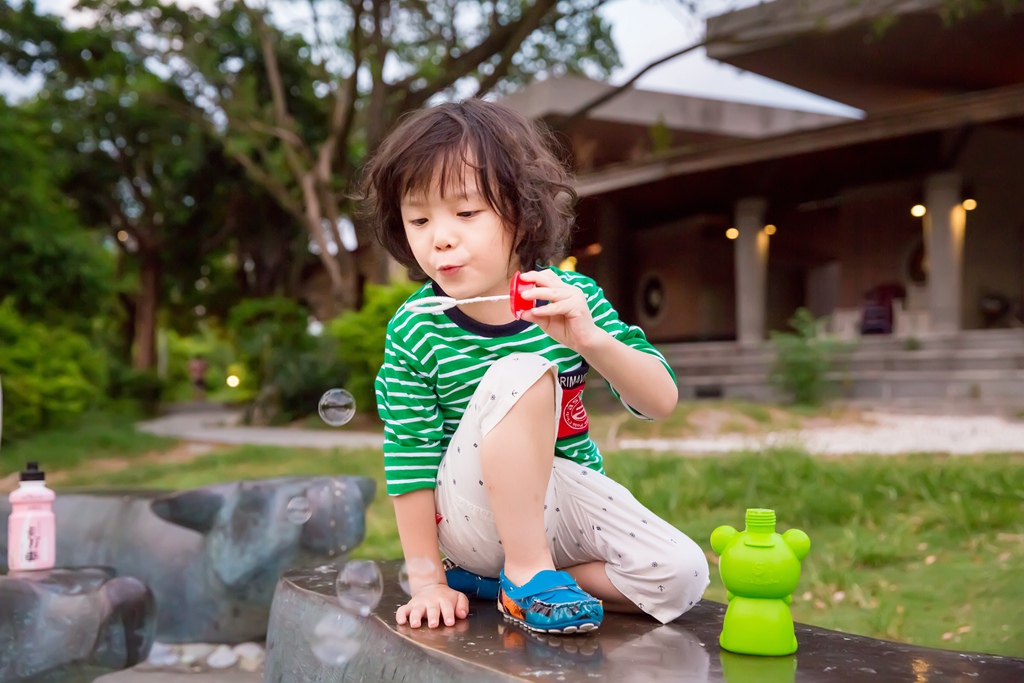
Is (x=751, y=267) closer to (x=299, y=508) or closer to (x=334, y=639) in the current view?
(x=299, y=508)

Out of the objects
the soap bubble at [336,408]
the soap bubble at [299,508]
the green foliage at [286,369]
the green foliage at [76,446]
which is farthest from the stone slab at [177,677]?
the green foliage at [286,369]

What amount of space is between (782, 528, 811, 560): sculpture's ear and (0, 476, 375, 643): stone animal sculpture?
1.85m

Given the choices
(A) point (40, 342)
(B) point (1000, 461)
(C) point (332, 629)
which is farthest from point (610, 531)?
(A) point (40, 342)

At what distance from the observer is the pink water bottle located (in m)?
2.54

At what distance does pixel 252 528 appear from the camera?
10.2ft

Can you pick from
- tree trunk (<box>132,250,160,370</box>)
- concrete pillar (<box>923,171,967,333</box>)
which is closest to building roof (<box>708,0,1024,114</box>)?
concrete pillar (<box>923,171,967,333</box>)

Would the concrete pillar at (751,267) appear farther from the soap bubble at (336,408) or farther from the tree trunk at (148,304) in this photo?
the tree trunk at (148,304)

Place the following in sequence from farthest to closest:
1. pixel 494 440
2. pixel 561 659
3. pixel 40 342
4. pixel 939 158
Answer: pixel 939 158 → pixel 40 342 → pixel 494 440 → pixel 561 659

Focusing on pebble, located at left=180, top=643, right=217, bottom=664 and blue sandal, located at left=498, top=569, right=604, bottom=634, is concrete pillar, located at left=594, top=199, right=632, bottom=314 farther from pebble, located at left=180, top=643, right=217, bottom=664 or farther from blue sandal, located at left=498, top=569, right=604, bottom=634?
blue sandal, located at left=498, top=569, right=604, bottom=634

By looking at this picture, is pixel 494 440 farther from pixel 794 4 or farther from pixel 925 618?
pixel 794 4

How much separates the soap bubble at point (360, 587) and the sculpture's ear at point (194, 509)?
4.20 ft

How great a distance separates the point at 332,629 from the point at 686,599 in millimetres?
700

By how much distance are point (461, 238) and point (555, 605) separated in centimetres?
66

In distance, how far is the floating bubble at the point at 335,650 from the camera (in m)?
1.76
